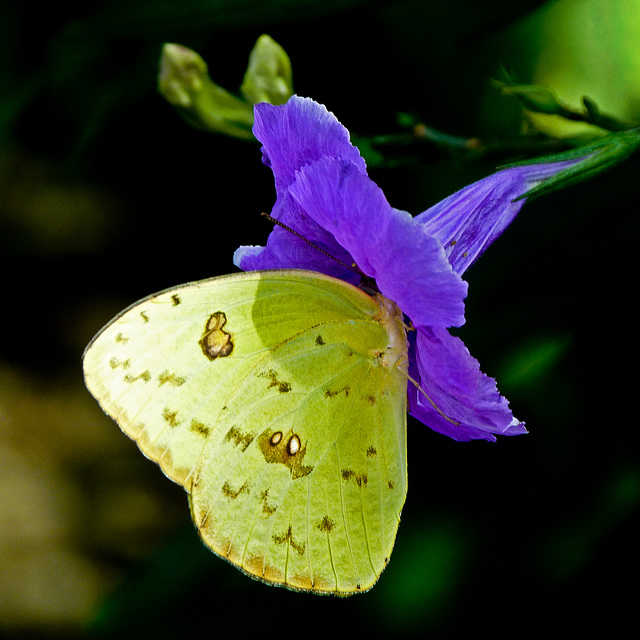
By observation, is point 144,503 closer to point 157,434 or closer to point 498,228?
point 157,434

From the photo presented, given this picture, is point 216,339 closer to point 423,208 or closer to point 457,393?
point 457,393

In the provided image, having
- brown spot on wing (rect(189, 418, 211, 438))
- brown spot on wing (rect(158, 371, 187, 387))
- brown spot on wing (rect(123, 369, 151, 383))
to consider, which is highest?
brown spot on wing (rect(123, 369, 151, 383))

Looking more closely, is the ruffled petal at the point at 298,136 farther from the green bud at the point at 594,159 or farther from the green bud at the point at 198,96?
the green bud at the point at 198,96

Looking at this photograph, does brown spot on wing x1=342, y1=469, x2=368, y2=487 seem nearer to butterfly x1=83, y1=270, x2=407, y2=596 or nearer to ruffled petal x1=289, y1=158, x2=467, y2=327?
butterfly x1=83, y1=270, x2=407, y2=596

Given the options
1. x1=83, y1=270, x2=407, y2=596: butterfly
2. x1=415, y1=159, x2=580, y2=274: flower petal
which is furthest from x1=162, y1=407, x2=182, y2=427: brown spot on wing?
x1=415, y1=159, x2=580, y2=274: flower petal

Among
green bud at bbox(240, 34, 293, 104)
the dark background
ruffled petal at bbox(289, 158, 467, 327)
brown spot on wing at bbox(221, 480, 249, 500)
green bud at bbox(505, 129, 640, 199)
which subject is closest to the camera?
ruffled petal at bbox(289, 158, 467, 327)
